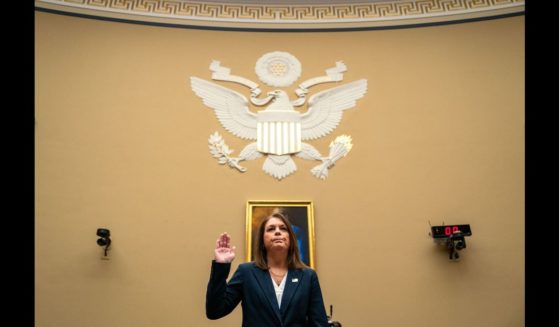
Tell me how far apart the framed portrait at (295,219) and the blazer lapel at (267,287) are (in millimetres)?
4775

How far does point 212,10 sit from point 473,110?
4079 millimetres

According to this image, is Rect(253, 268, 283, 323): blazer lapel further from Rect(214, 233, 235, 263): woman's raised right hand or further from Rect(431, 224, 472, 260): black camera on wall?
Rect(431, 224, 472, 260): black camera on wall

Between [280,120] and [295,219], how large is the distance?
1454 millimetres

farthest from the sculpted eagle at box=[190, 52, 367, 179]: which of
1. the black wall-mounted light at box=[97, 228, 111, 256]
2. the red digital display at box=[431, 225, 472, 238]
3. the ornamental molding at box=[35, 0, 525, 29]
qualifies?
the black wall-mounted light at box=[97, 228, 111, 256]

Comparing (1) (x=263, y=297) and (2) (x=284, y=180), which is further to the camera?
(2) (x=284, y=180)

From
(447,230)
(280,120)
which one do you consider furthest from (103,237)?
(447,230)

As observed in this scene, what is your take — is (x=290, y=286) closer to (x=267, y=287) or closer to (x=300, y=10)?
(x=267, y=287)

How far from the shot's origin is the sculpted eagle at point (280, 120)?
8586 mm

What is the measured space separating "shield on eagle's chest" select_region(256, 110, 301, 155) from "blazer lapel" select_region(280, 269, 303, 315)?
5.23 metres

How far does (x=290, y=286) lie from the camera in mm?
3338

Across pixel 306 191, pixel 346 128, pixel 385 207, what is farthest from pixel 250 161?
pixel 385 207

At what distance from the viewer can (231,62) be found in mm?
8969

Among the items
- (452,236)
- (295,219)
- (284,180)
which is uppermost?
(284,180)

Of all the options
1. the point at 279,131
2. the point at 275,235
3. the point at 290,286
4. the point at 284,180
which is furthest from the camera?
the point at 279,131
